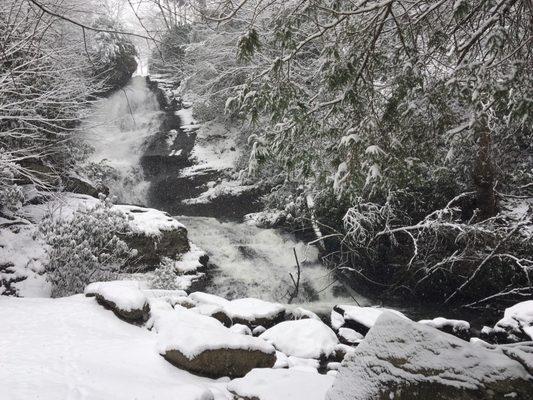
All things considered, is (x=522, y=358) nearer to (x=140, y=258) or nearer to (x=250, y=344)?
(x=250, y=344)

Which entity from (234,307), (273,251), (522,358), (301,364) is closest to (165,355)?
(301,364)

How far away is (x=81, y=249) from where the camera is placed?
28.7 feet

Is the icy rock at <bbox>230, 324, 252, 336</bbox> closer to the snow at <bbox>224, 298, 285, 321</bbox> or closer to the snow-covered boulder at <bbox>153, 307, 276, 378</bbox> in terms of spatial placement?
the snow at <bbox>224, 298, 285, 321</bbox>

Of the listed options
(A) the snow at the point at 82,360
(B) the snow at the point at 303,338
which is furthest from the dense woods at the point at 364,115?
(A) the snow at the point at 82,360

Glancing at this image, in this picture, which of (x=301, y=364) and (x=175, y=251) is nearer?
A: (x=301, y=364)

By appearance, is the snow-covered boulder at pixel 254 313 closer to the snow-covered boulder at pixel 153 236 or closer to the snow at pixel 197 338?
the snow at pixel 197 338

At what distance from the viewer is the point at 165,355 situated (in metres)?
5.45

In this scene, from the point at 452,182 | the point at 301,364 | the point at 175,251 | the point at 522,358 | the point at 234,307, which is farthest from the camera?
the point at 175,251

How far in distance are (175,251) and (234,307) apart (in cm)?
429

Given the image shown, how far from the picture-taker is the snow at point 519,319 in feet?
23.9

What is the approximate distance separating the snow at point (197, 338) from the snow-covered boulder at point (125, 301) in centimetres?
56

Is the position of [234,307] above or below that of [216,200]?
below

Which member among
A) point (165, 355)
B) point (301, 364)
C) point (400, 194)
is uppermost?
point (400, 194)

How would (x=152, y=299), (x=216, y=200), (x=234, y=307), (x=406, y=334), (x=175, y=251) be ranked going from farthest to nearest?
(x=216, y=200) < (x=175, y=251) < (x=234, y=307) < (x=152, y=299) < (x=406, y=334)
